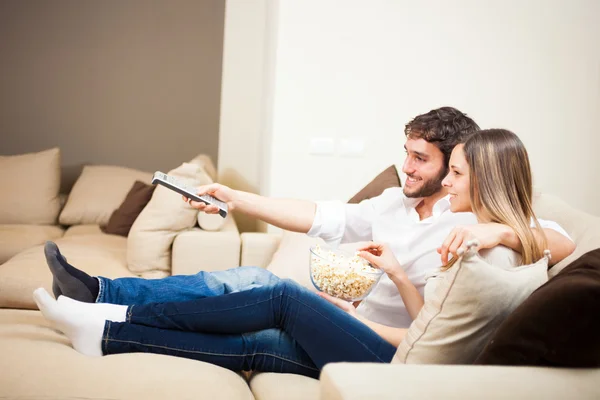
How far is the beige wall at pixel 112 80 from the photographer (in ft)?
16.3

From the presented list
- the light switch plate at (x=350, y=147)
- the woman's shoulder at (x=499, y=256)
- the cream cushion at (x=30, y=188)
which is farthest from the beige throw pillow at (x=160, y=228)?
the woman's shoulder at (x=499, y=256)

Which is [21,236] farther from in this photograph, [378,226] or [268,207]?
[378,226]

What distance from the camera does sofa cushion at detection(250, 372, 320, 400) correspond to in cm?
159

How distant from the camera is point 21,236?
3.56 metres

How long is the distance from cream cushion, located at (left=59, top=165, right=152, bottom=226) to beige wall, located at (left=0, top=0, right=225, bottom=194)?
688mm

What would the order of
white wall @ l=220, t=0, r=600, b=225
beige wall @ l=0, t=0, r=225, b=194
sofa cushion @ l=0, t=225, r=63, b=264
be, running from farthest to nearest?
beige wall @ l=0, t=0, r=225, b=194
sofa cushion @ l=0, t=225, r=63, b=264
white wall @ l=220, t=0, r=600, b=225

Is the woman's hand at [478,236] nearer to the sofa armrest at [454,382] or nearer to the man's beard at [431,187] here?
the sofa armrest at [454,382]

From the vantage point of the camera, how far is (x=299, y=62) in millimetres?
3076

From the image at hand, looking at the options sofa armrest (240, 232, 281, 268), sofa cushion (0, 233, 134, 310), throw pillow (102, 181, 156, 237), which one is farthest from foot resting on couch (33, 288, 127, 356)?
throw pillow (102, 181, 156, 237)

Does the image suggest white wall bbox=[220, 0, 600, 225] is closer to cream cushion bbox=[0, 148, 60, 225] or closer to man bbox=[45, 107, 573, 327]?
man bbox=[45, 107, 573, 327]

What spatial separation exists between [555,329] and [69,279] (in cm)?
124

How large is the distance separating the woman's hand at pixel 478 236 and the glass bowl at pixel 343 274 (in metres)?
0.26

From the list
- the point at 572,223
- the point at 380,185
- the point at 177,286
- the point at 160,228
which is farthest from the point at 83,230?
the point at 572,223

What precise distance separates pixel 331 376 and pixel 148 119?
171 inches
